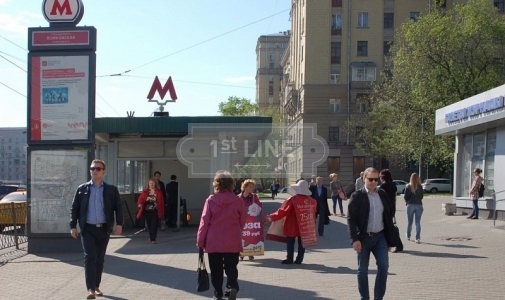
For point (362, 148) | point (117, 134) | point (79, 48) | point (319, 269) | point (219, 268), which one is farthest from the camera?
point (362, 148)

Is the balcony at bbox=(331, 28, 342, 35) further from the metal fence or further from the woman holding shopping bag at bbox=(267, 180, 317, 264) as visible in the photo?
the woman holding shopping bag at bbox=(267, 180, 317, 264)

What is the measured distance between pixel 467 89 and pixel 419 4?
21.5 m

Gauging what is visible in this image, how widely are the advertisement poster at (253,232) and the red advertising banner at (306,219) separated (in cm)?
79

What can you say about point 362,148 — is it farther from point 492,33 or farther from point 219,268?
point 219,268

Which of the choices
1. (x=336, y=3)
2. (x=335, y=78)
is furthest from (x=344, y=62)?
(x=336, y=3)

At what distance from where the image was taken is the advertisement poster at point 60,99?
14055mm

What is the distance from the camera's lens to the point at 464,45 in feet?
144

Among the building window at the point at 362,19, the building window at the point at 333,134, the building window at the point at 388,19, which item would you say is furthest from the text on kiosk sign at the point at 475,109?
the building window at the point at 362,19

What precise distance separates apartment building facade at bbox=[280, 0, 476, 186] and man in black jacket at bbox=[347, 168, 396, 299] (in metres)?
53.7

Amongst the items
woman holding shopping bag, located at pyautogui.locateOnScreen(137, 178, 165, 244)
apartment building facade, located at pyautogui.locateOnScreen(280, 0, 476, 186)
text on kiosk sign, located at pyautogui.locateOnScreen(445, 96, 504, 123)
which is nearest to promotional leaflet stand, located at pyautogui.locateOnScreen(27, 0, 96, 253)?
woman holding shopping bag, located at pyautogui.locateOnScreen(137, 178, 165, 244)

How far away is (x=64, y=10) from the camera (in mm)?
14234

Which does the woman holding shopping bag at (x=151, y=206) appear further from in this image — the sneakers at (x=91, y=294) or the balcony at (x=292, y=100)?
the balcony at (x=292, y=100)

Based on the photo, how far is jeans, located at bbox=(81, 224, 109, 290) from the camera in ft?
29.2

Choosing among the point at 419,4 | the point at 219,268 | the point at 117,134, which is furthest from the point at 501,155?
the point at 419,4
